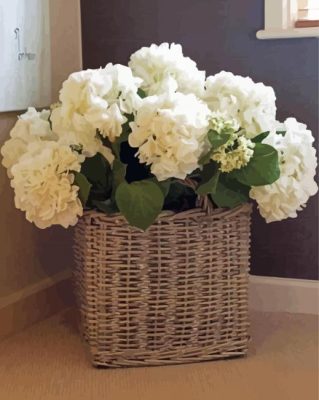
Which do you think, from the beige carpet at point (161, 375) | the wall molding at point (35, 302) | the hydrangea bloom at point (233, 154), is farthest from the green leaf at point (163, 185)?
the wall molding at point (35, 302)

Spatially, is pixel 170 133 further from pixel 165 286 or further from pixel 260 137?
pixel 165 286

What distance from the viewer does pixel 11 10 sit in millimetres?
1772

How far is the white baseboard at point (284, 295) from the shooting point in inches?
76.4

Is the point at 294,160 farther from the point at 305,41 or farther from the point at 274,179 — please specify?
the point at 305,41

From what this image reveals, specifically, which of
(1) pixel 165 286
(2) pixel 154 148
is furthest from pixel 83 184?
(1) pixel 165 286

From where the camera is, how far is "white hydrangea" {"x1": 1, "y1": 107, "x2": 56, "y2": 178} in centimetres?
158

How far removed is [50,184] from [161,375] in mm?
447

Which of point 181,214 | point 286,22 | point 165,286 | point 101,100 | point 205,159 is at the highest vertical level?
point 286,22

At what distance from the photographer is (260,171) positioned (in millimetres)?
1475

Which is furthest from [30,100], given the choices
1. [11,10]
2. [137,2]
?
[137,2]

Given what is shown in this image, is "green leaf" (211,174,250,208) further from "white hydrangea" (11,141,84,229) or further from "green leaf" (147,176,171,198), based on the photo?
"white hydrangea" (11,141,84,229)

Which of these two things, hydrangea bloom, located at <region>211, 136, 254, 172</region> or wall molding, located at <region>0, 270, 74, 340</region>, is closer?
hydrangea bloom, located at <region>211, 136, 254, 172</region>

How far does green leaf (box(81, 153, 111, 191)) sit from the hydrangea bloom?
23 centimetres

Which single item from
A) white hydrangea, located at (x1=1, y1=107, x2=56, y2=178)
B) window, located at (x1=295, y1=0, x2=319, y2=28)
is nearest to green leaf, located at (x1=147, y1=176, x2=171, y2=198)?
white hydrangea, located at (x1=1, y1=107, x2=56, y2=178)
